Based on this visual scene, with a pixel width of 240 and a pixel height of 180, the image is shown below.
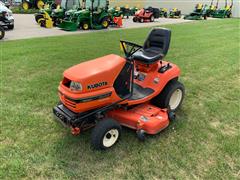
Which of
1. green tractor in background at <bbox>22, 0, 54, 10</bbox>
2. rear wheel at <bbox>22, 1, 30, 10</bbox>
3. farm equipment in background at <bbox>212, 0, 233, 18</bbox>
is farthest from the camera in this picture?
rear wheel at <bbox>22, 1, 30, 10</bbox>

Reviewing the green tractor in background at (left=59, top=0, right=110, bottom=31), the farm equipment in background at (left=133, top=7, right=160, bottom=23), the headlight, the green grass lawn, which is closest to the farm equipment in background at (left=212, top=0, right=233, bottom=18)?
the farm equipment in background at (left=133, top=7, right=160, bottom=23)

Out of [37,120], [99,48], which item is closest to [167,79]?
[37,120]

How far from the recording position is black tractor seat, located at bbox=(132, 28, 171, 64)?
10.7ft

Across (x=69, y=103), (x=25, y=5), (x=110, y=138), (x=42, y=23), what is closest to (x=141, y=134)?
(x=110, y=138)

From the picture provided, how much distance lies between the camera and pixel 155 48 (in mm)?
3629

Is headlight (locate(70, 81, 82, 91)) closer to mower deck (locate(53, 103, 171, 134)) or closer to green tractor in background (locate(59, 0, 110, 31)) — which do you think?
mower deck (locate(53, 103, 171, 134))

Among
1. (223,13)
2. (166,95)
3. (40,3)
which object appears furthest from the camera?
(40,3)

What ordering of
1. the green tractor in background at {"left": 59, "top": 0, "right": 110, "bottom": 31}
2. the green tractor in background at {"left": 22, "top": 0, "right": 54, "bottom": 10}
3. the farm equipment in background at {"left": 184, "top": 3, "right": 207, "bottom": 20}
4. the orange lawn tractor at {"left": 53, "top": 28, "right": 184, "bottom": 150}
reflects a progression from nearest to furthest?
the orange lawn tractor at {"left": 53, "top": 28, "right": 184, "bottom": 150}, the green tractor in background at {"left": 59, "top": 0, "right": 110, "bottom": 31}, the farm equipment in background at {"left": 184, "top": 3, "right": 207, "bottom": 20}, the green tractor in background at {"left": 22, "top": 0, "right": 54, "bottom": 10}

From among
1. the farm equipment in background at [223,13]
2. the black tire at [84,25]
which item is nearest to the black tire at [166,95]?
the black tire at [84,25]

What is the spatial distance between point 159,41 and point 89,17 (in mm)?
9844

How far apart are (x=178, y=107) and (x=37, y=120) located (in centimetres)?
208

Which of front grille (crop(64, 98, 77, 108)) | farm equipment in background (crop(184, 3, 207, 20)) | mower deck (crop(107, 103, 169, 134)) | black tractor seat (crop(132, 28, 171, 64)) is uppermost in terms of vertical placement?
farm equipment in background (crop(184, 3, 207, 20))

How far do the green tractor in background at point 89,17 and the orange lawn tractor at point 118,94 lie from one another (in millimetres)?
9478

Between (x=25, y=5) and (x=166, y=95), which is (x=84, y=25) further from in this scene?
(x=25, y=5)
